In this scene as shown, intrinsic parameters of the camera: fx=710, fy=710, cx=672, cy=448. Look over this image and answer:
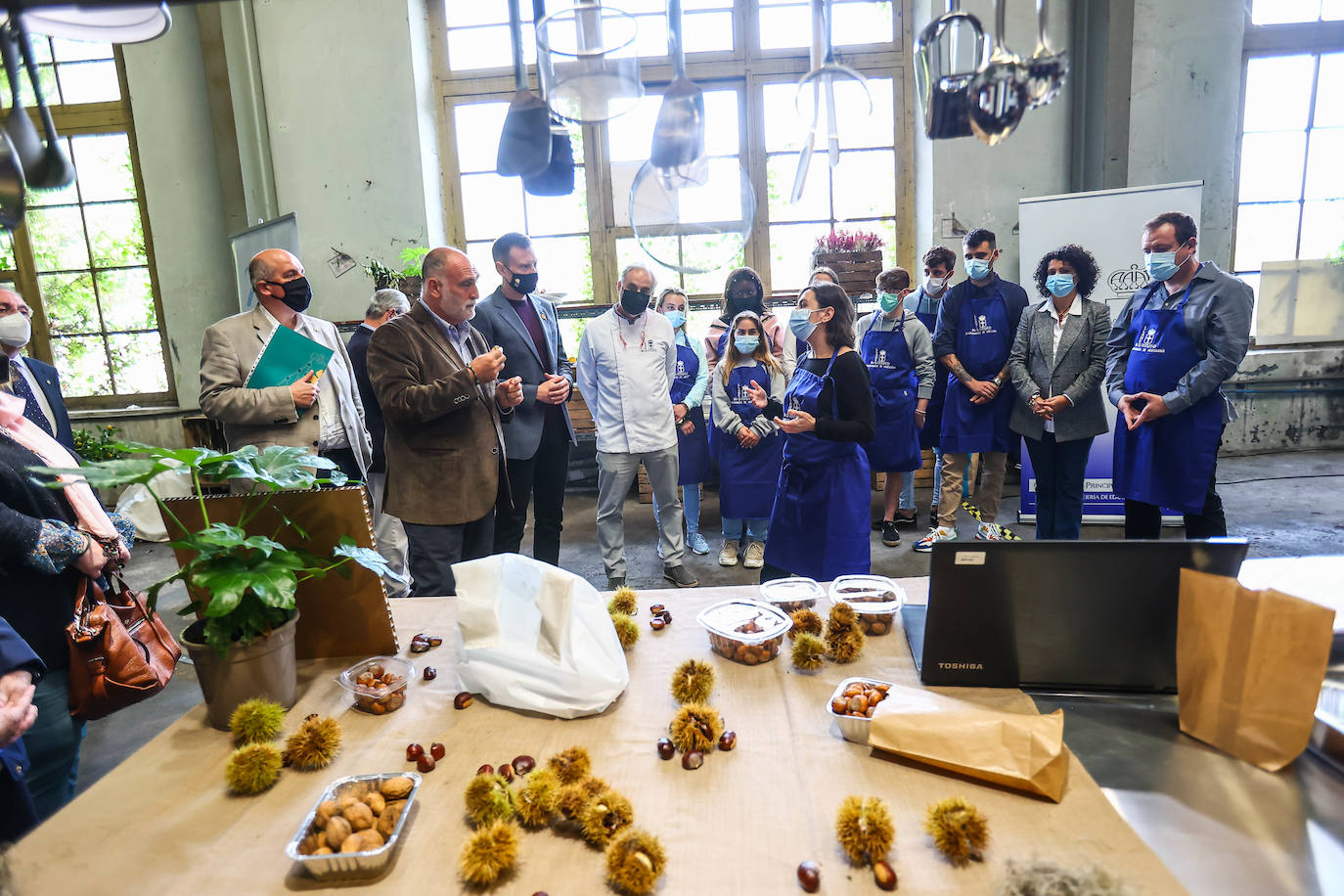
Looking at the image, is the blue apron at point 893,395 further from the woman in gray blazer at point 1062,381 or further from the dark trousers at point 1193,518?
the dark trousers at point 1193,518

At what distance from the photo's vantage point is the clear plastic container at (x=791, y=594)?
1.41m

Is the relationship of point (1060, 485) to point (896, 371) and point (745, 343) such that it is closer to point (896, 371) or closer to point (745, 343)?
point (896, 371)

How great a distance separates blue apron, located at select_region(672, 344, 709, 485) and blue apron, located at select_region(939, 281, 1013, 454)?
1.31 metres

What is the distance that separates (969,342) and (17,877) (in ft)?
12.2

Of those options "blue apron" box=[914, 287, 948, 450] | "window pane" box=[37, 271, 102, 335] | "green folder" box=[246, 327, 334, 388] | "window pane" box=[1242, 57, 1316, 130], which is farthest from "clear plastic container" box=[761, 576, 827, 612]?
"window pane" box=[37, 271, 102, 335]

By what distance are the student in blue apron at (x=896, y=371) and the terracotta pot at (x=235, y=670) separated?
3.10 m

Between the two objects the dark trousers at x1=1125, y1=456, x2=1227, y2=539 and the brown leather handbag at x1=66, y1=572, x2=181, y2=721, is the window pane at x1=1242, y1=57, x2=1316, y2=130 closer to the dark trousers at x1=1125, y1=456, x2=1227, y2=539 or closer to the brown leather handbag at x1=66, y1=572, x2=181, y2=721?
the dark trousers at x1=1125, y1=456, x2=1227, y2=539

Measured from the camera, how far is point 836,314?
2.30 m

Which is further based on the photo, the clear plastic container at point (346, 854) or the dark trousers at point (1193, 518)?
the dark trousers at point (1193, 518)

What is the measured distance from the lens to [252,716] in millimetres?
1062

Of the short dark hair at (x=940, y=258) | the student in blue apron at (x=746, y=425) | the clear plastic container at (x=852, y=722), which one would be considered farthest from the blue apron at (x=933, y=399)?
the clear plastic container at (x=852, y=722)

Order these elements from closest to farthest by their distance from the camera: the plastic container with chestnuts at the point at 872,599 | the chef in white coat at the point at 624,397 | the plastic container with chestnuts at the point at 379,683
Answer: the plastic container with chestnuts at the point at 379,683 → the plastic container with chestnuts at the point at 872,599 → the chef in white coat at the point at 624,397

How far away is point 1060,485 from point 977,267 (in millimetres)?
1114

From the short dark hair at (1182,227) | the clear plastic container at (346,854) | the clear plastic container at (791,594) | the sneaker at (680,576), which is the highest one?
the short dark hair at (1182,227)
